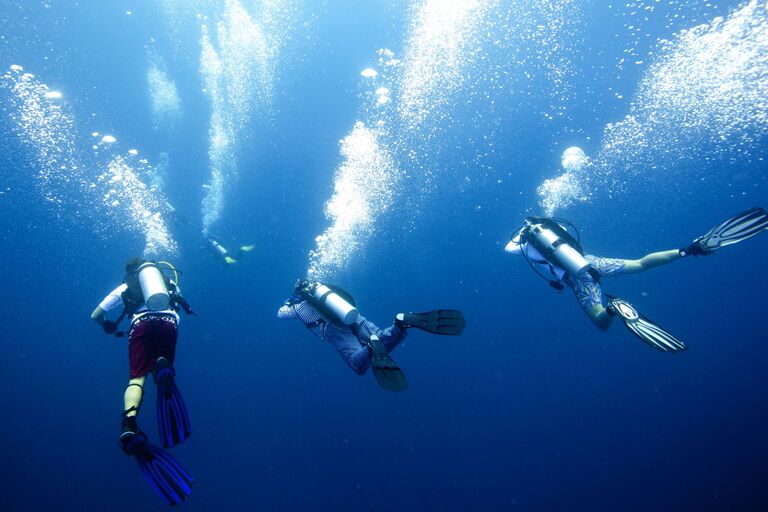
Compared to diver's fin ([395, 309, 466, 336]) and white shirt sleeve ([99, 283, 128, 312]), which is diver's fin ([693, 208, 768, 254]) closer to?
diver's fin ([395, 309, 466, 336])

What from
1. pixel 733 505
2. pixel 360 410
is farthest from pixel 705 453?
pixel 360 410

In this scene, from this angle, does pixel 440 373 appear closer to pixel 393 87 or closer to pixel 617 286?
pixel 617 286

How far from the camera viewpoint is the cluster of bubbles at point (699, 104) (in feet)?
48.9

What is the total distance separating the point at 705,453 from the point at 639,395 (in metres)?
5.56

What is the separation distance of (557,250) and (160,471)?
5645mm

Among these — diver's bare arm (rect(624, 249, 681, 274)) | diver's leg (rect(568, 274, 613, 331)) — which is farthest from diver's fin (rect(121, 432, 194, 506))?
diver's bare arm (rect(624, 249, 681, 274))

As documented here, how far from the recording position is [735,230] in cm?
543

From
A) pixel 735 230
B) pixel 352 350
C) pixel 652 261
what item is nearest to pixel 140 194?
pixel 352 350

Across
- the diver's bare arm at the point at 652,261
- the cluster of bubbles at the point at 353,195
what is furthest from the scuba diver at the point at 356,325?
the cluster of bubbles at the point at 353,195

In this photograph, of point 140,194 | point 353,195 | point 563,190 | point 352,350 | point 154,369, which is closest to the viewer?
point 154,369

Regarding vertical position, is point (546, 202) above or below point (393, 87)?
below

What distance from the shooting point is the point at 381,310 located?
95.5 ft

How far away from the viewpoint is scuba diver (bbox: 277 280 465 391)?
437cm

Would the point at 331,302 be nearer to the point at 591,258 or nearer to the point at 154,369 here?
the point at 154,369
